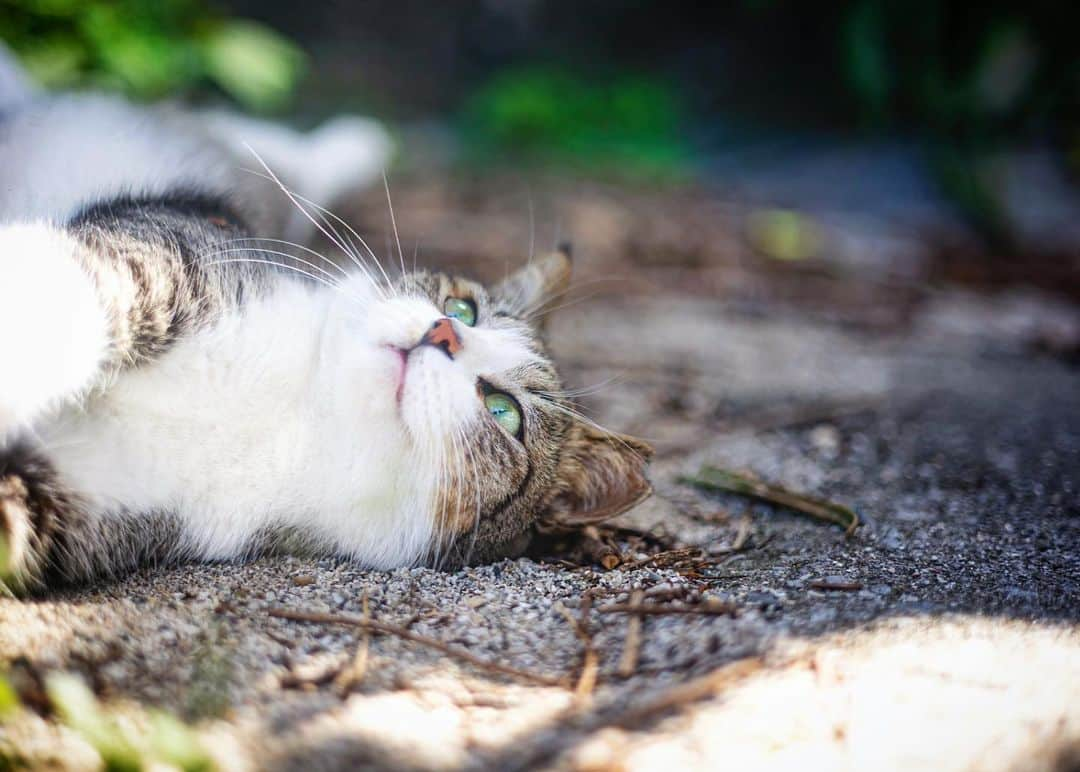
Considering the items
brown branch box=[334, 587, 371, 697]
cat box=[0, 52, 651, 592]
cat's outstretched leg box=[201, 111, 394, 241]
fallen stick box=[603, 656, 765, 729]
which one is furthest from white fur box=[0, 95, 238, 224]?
fallen stick box=[603, 656, 765, 729]

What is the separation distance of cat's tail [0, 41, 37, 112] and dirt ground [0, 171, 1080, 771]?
68.8 inches

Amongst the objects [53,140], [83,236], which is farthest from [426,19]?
[83,236]

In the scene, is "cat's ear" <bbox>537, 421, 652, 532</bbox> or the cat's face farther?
"cat's ear" <bbox>537, 421, 652, 532</bbox>

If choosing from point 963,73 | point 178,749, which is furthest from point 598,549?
point 963,73

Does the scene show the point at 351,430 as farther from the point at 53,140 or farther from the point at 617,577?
the point at 53,140

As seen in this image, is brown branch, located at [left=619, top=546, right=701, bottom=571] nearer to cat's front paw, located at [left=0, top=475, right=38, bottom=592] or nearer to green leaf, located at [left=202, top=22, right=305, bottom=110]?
cat's front paw, located at [left=0, top=475, right=38, bottom=592]

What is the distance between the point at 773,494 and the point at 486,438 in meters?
0.70

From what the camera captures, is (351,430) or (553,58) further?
(553,58)

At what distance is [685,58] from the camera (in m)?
7.36

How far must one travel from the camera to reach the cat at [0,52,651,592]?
4.49 feet

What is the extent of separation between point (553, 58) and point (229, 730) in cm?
709

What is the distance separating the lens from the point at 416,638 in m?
1.29

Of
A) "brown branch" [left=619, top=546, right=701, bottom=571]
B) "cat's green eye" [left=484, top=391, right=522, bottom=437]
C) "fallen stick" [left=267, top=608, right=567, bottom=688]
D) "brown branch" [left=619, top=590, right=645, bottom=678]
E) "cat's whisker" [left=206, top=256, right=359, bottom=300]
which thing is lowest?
"fallen stick" [left=267, top=608, right=567, bottom=688]

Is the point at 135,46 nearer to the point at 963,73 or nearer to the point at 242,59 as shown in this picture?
the point at 242,59
